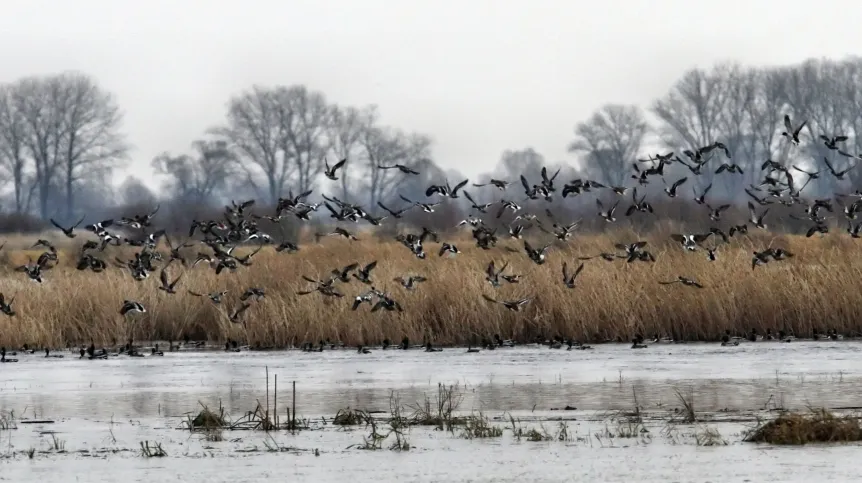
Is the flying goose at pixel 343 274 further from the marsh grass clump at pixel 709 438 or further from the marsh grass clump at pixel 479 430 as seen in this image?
the marsh grass clump at pixel 709 438

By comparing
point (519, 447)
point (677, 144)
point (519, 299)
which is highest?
point (677, 144)

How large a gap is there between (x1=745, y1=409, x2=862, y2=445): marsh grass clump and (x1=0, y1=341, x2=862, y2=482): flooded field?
0.19 m

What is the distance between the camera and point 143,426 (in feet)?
39.8

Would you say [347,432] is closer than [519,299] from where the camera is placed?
Yes

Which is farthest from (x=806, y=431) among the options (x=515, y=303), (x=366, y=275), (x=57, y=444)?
(x=366, y=275)

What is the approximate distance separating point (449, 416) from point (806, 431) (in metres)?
2.85

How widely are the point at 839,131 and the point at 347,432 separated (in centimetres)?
9954

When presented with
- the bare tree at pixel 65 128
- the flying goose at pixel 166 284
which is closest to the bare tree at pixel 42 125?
the bare tree at pixel 65 128

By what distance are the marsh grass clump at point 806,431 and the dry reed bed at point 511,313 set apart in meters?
10.3

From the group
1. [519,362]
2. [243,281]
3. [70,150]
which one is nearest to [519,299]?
[519,362]

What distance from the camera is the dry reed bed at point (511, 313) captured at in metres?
20.7

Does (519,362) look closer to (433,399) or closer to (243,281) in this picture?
(433,399)

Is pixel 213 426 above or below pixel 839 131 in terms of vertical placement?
below

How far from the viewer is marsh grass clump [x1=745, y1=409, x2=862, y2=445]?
10211 millimetres
